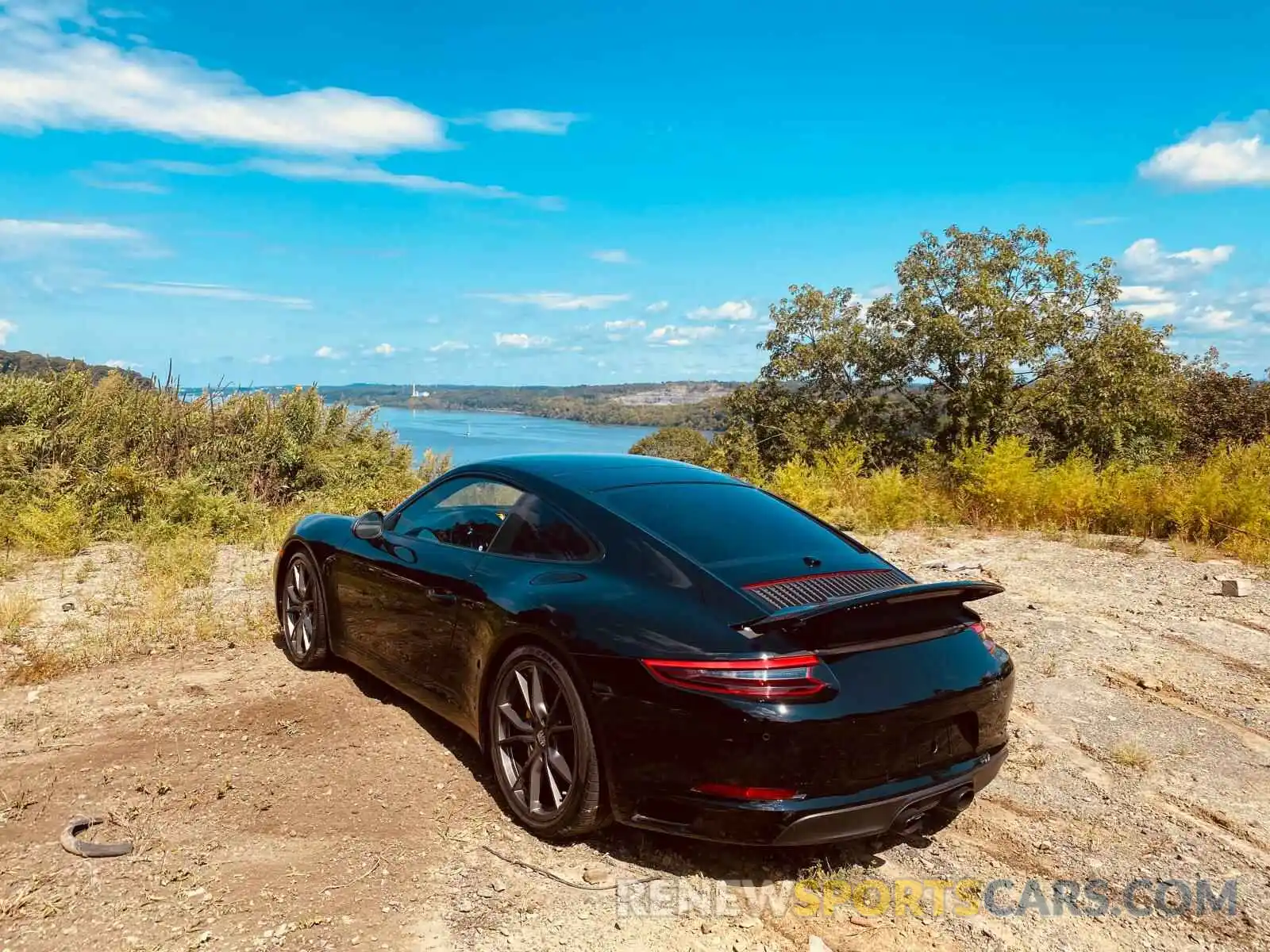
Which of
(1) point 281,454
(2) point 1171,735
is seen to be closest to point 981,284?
(1) point 281,454

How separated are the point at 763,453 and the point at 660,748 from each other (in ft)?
→ 81.8

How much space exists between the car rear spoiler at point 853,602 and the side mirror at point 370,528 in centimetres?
247

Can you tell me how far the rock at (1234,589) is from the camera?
7.13 m

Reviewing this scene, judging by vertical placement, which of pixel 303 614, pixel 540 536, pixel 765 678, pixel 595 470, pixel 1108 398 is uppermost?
pixel 1108 398

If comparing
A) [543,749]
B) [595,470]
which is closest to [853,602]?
[543,749]

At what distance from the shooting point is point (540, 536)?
363cm

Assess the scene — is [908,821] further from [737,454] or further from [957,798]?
[737,454]

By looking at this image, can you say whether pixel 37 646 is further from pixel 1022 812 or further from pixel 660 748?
pixel 1022 812

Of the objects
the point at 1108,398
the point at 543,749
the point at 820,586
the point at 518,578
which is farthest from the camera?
the point at 1108,398

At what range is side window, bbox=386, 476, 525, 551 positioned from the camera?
399 centimetres

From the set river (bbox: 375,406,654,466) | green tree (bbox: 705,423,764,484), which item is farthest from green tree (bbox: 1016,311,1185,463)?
river (bbox: 375,406,654,466)

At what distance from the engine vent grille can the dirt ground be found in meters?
0.97

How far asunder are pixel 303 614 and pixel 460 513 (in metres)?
1.70

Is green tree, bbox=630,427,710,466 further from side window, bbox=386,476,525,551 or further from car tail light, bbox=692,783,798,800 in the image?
car tail light, bbox=692,783,798,800
